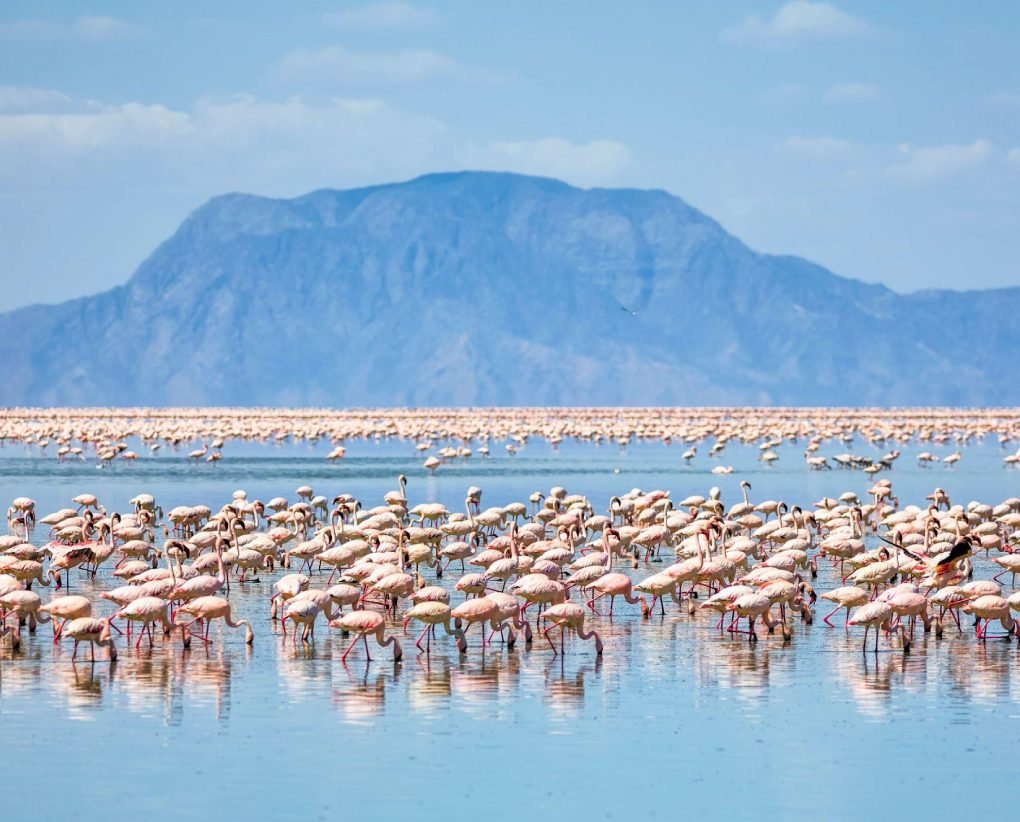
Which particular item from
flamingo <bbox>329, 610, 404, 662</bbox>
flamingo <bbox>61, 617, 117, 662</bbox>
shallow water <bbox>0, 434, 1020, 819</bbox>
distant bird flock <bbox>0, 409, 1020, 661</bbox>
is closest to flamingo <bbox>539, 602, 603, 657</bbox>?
distant bird flock <bbox>0, 409, 1020, 661</bbox>

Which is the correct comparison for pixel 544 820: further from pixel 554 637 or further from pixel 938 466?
pixel 938 466

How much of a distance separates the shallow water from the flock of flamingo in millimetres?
346

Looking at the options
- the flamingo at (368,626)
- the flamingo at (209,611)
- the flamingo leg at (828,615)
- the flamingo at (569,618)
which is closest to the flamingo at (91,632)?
the flamingo at (209,611)

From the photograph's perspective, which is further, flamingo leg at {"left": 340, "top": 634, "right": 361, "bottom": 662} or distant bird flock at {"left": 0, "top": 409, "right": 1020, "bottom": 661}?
distant bird flock at {"left": 0, "top": 409, "right": 1020, "bottom": 661}

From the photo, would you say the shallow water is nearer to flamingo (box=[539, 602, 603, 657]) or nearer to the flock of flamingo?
flamingo (box=[539, 602, 603, 657])

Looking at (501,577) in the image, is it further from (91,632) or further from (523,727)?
(523,727)

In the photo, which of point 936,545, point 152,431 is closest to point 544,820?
point 936,545

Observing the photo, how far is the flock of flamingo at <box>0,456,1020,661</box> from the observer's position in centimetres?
1959

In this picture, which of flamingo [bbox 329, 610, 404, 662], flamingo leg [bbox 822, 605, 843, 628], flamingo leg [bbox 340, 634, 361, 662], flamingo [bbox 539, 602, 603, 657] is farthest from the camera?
flamingo leg [bbox 822, 605, 843, 628]

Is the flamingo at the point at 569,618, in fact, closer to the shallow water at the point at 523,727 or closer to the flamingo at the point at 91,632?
the shallow water at the point at 523,727

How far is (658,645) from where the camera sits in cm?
2012

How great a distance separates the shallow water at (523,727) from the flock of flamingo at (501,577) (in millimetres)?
346

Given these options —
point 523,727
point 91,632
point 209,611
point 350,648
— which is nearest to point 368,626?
point 350,648

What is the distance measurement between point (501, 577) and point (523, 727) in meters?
7.28
